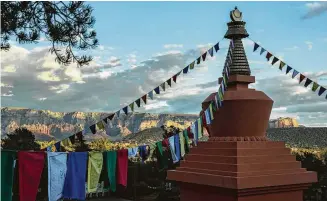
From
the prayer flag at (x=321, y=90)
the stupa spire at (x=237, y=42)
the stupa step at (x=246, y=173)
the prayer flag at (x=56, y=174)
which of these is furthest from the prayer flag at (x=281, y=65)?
the prayer flag at (x=56, y=174)

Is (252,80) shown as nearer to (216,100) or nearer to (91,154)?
(216,100)

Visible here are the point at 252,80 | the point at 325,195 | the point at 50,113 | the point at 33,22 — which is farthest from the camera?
the point at 50,113

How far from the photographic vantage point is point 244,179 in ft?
26.4

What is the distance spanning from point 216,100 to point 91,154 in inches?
129

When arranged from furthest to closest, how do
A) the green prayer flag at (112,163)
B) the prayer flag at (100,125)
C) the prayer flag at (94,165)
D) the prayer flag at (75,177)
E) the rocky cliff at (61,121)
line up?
1. the rocky cliff at (61,121)
2. the prayer flag at (100,125)
3. the green prayer flag at (112,163)
4. the prayer flag at (94,165)
5. the prayer flag at (75,177)

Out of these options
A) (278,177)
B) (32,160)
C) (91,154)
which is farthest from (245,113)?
(32,160)

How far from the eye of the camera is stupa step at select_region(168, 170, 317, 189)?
8.05 metres

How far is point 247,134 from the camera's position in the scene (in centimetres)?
921

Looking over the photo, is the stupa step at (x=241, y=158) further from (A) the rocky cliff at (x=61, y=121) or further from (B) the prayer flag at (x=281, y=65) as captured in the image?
(A) the rocky cliff at (x=61, y=121)

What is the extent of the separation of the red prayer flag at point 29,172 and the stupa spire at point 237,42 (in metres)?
5.31

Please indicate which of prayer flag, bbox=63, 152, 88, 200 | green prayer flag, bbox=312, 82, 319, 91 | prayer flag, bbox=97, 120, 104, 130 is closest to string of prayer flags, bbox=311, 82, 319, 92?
green prayer flag, bbox=312, 82, 319, 91

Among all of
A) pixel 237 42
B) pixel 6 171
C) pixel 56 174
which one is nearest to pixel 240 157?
pixel 237 42

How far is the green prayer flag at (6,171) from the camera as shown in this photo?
675 cm

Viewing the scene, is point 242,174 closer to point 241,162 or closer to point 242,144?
point 241,162
